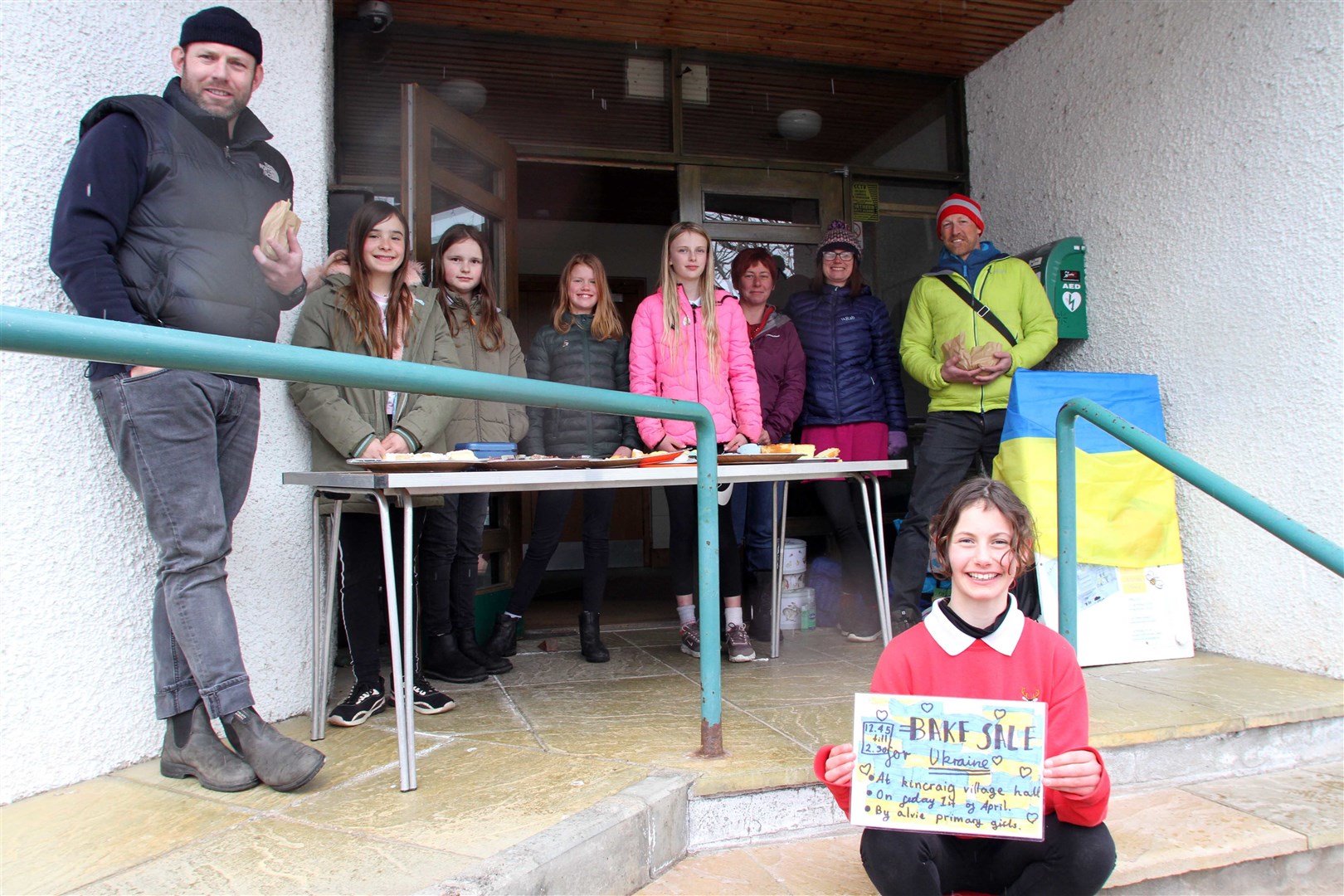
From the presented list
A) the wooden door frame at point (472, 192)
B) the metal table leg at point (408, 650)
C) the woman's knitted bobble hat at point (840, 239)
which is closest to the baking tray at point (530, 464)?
the metal table leg at point (408, 650)

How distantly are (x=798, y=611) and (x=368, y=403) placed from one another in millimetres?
2337

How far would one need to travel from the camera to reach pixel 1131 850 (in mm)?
2146

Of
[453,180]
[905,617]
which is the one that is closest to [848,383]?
[905,617]

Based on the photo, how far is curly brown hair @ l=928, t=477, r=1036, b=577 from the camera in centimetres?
168

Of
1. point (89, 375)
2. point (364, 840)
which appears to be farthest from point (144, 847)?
point (89, 375)

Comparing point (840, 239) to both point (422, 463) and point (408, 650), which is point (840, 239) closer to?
point (422, 463)

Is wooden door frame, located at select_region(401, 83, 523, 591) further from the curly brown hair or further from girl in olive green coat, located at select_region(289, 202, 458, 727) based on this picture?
the curly brown hair

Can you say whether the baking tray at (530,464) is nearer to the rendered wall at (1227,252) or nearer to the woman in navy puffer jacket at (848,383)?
the woman in navy puffer jacket at (848,383)

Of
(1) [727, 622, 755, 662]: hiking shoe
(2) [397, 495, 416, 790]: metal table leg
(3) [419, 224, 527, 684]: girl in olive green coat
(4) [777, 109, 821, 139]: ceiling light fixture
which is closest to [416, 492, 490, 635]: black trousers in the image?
(3) [419, 224, 527, 684]: girl in olive green coat

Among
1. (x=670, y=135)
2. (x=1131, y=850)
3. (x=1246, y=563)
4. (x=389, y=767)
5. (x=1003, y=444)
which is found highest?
(x=670, y=135)

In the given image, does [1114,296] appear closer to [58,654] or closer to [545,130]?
[545,130]

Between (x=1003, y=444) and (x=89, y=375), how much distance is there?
3.08 metres

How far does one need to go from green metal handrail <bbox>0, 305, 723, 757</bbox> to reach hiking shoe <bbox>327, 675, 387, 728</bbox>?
1.04 metres

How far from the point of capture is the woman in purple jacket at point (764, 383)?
4.07 m
